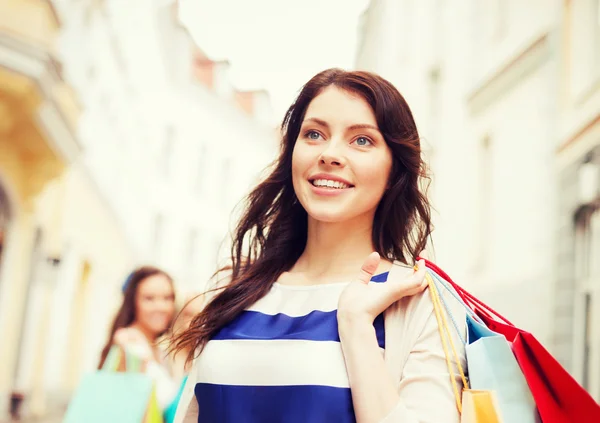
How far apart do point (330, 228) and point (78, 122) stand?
6.84 m

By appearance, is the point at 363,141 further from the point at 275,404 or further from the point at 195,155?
the point at 195,155

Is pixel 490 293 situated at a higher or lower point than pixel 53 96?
lower

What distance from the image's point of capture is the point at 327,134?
1521 mm

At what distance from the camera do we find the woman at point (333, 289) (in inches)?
50.1

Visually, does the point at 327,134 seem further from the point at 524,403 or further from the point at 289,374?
the point at 524,403

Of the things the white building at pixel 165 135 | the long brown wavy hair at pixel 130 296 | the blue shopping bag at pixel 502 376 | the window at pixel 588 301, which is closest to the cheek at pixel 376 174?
the blue shopping bag at pixel 502 376

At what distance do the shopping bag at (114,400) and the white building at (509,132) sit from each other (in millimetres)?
2389

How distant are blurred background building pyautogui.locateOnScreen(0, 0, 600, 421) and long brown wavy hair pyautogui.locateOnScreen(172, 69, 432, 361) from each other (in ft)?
0.58

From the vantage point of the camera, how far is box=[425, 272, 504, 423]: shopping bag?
1.17 meters

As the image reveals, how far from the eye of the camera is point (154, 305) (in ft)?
12.4

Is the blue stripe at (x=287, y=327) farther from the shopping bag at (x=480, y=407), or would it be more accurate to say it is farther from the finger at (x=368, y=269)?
the shopping bag at (x=480, y=407)

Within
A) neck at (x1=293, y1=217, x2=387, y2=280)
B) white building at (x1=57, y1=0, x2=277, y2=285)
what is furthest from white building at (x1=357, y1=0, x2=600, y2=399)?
white building at (x1=57, y1=0, x2=277, y2=285)

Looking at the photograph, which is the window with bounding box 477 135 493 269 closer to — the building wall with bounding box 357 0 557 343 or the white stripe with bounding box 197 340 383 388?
the building wall with bounding box 357 0 557 343

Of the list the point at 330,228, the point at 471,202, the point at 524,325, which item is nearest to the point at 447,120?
the point at 471,202
